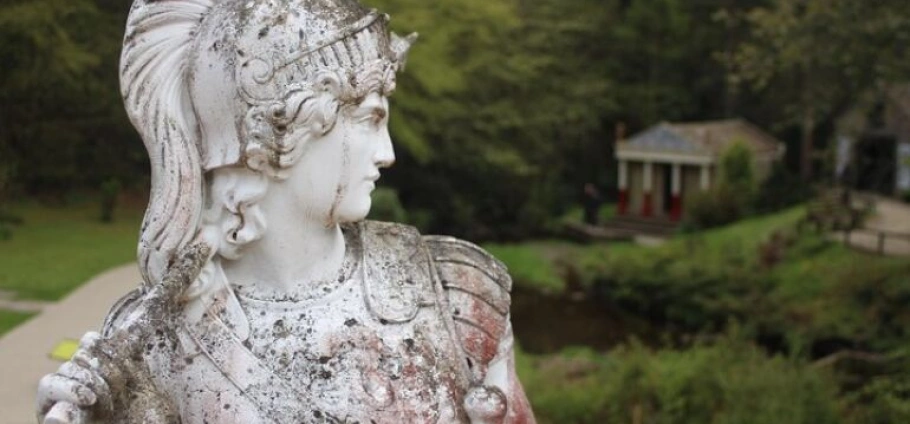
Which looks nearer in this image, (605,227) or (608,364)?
(608,364)

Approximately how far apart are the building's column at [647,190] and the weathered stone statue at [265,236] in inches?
944

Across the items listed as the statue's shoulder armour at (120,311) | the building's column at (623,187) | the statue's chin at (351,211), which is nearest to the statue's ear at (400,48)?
the statue's chin at (351,211)

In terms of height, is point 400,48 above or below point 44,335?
above

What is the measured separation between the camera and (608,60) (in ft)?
90.8

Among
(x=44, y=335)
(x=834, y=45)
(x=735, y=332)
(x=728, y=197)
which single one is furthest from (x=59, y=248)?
(x=728, y=197)

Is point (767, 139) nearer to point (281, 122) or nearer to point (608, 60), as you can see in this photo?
point (608, 60)

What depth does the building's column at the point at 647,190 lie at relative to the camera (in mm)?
26469

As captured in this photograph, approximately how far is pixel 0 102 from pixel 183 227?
18.5 feet

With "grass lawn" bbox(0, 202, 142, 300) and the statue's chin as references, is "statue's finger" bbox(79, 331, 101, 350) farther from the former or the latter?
"grass lawn" bbox(0, 202, 142, 300)

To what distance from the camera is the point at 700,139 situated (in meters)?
26.0

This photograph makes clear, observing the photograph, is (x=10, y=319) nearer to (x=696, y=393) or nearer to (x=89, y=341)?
(x=696, y=393)

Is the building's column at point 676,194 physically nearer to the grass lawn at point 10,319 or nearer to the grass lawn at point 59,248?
the grass lawn at point 59,248

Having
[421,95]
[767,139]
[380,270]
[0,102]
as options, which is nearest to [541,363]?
[0,102]

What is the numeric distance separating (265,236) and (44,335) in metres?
5.22
